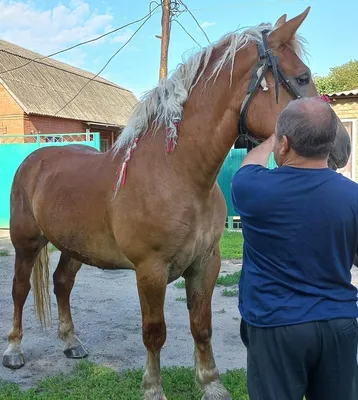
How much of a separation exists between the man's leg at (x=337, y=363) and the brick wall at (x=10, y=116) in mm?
16743

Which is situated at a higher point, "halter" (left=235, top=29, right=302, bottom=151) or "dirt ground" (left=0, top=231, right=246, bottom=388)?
"halter" (left=235, top=29, right=302, bottom=151)

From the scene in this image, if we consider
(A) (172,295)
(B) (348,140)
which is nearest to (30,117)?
(A) (172,295)

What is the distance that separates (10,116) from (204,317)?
15.9 metres

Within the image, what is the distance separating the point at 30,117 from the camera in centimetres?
1700

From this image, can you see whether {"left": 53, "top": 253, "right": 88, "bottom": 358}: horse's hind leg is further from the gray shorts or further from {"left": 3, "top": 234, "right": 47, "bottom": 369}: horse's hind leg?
the gray shorts

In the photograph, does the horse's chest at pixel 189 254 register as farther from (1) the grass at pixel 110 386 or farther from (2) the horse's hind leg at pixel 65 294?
(2) the horse's hind leg at pixel 65 294

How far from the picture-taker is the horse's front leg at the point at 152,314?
2.64 meters

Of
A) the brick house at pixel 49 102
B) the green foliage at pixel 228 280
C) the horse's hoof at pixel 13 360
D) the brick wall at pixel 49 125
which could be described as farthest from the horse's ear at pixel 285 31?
the brick wall at pixel 49 125

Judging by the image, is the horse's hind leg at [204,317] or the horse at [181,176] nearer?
the horse at [181,176]

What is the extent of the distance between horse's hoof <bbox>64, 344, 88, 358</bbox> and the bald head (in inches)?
116

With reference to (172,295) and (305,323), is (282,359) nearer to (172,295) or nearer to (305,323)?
(305,323)

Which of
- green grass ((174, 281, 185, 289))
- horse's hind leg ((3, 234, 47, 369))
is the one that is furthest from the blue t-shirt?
green grass ((174, 281, 185, 289))

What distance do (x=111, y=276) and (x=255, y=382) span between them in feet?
16.8

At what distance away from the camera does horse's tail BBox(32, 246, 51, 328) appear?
405cm
